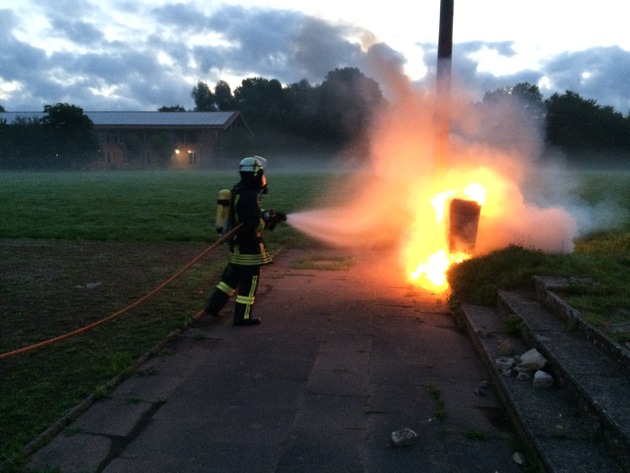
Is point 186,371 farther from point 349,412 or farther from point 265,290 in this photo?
point 265,290

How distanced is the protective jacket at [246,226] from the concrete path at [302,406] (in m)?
0.76

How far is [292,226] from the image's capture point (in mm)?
13883

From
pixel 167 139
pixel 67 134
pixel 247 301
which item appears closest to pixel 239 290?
pixel 247 301

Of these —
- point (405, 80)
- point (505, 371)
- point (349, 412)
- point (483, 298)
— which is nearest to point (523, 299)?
point (483, 298)

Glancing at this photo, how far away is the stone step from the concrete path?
0.62 feet

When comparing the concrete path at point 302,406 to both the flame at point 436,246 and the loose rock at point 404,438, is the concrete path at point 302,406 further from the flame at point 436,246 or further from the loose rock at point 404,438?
the flame at point 436,246

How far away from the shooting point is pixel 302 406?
4.09 metres

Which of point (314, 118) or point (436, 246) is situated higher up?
point (314, 118)

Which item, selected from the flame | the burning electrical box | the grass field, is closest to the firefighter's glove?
the grass field

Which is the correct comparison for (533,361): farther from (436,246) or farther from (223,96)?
(223,96)

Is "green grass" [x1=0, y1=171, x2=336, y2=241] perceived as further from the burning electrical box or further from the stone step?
the stone step

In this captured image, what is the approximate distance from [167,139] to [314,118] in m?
39.6

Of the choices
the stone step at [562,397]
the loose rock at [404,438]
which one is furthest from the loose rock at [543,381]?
the loose rock at [404,438]

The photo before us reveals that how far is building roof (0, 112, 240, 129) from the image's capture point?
63781 mm
